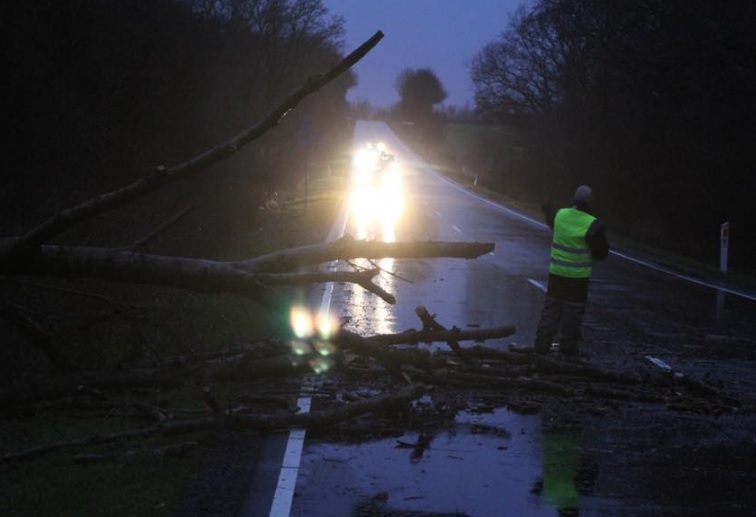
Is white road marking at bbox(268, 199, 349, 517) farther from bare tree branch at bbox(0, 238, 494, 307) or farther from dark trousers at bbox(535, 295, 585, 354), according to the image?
dark trousers at bbox(535, 295, 585, 354)

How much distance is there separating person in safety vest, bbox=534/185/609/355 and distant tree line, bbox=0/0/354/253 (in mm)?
4559

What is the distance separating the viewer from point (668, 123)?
42250mm

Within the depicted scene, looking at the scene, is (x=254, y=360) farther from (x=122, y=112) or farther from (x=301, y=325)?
(x=122, y=112)

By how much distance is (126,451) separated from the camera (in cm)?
783

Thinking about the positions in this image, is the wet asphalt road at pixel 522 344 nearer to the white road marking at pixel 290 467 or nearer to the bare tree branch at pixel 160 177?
the white road marking at pixel 290 467

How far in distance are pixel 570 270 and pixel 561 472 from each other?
18.0 feet

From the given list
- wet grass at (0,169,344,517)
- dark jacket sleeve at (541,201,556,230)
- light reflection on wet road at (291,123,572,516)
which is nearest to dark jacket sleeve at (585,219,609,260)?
dark jacket sleeve at (541,201,556,230)

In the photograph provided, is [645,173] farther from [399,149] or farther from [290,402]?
[399,149]

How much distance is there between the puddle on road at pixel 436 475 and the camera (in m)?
7.09

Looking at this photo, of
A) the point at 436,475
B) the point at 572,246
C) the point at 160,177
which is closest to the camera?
the point at 436,475

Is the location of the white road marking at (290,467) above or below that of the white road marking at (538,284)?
above

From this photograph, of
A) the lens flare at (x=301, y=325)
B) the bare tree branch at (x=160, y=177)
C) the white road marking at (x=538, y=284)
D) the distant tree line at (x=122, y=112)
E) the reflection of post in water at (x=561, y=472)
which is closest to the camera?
the reflection of post in water at (x=561, y=472)

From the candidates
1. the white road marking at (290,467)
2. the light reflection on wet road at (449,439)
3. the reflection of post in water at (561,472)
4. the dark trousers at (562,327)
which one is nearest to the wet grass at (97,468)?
the white road marking at (290,467)

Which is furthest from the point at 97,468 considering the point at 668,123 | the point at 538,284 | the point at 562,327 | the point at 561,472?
the point at 668,123
